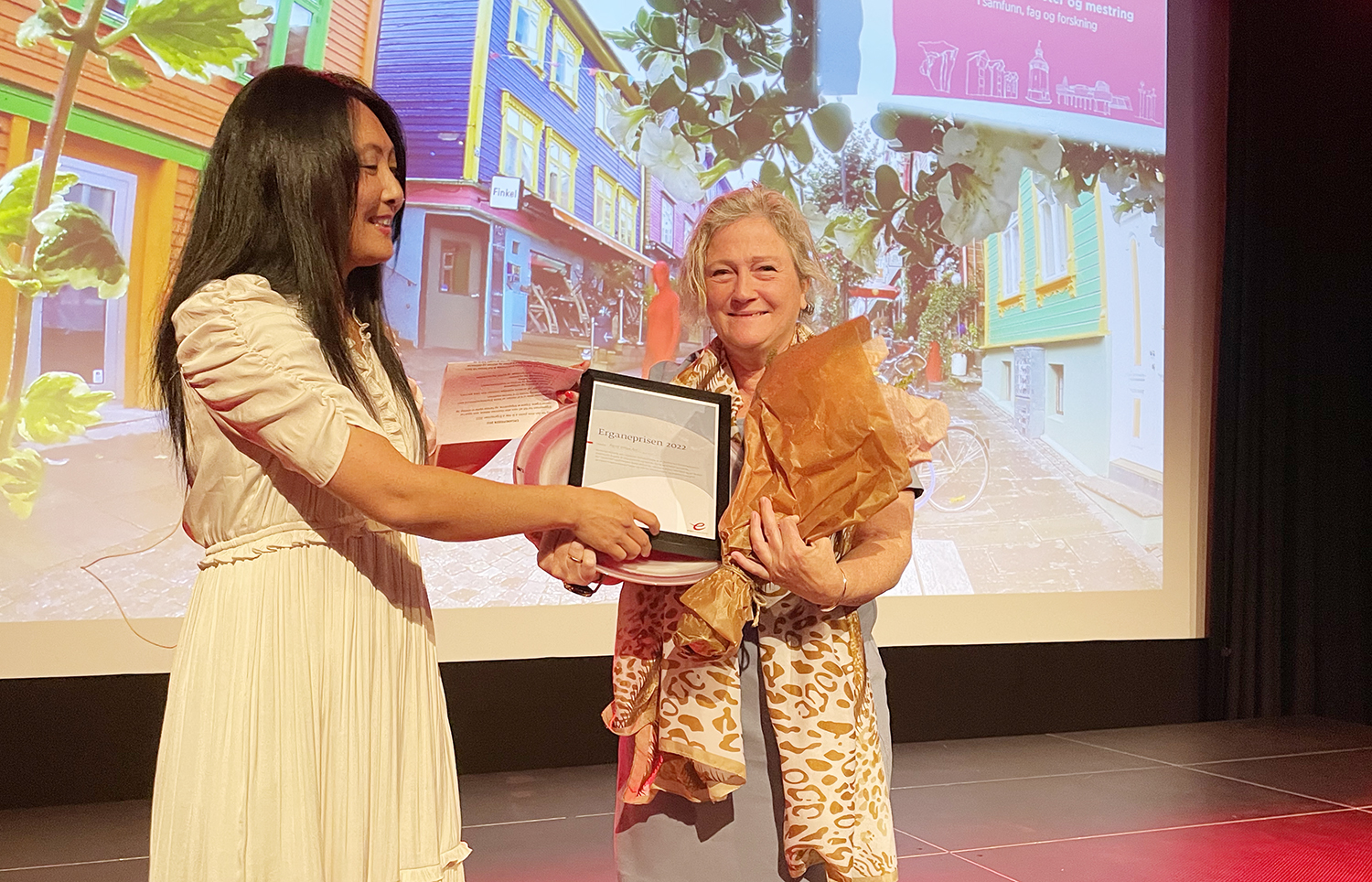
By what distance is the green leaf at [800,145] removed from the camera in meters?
3.88

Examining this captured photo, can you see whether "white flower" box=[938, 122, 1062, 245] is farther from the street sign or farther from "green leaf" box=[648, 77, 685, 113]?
the street sign

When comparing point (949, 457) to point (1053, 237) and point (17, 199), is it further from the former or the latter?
point (17, 199)

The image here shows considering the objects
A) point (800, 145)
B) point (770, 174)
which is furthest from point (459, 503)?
point (800, 145)

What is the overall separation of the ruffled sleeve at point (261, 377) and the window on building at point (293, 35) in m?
2.47

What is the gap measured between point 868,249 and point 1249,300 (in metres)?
1.82

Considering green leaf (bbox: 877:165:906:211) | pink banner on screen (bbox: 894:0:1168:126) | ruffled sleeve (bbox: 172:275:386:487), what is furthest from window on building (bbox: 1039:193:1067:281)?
ruffled sleeve (bbox: 172:275:386:487)

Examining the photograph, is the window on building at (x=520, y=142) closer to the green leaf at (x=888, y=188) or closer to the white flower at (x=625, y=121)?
the white flower at (x=625, y=121)

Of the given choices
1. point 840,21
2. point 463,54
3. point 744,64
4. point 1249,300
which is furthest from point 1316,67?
point 463,54

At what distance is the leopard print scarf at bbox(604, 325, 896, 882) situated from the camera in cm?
135

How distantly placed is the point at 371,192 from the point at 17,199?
2.37 meters

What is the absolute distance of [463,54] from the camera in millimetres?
3504

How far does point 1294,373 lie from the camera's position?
4.86m

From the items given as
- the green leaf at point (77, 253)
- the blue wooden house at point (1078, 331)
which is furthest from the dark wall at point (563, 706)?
the green leaf at point (77, 253)

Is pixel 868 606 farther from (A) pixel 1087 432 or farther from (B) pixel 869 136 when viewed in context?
(A) pixel 1087 432
